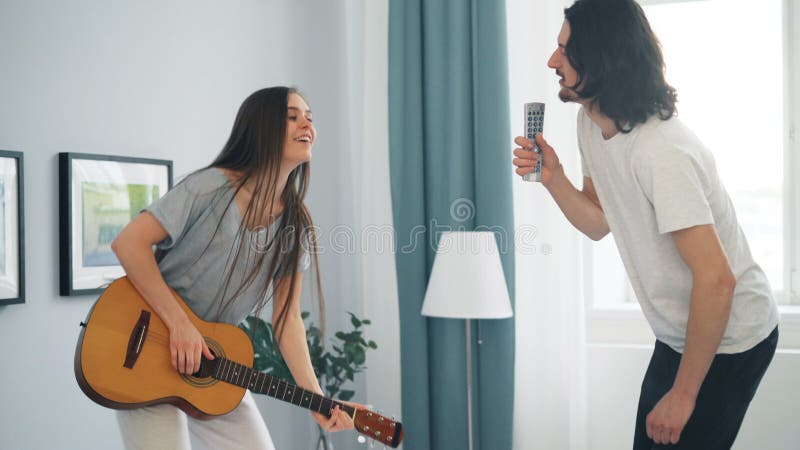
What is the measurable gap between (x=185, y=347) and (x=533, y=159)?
905mm

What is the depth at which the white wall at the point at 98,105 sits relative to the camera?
1958 mm

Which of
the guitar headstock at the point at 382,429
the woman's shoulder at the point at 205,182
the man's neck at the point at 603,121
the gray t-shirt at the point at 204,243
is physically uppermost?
the man's neck at the point at 603,121

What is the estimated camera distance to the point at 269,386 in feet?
5.90

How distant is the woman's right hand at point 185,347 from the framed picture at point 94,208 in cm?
53

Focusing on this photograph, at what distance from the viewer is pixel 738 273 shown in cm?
140

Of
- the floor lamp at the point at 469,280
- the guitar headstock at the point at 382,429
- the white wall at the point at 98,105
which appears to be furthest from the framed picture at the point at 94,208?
the floor lamp at the point at 469,280

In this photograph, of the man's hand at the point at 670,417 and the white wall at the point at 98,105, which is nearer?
the man's hand at the point at 670,417

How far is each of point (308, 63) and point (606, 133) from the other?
1.95 metres

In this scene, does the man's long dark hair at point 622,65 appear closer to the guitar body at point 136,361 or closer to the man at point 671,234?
the man at point 671,234

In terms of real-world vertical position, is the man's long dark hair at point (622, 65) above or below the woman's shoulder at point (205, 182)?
above

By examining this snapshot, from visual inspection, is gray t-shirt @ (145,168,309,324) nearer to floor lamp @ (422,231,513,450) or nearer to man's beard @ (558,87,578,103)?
man's beard @ (558,87,578,103)

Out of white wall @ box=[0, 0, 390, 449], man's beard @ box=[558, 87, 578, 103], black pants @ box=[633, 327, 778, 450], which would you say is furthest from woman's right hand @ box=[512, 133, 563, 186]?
white wall @ box=[0, 0, 390, 449]

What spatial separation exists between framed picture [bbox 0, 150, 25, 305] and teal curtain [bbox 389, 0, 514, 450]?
148 centimetres

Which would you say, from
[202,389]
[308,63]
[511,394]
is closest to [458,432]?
[511,394]
